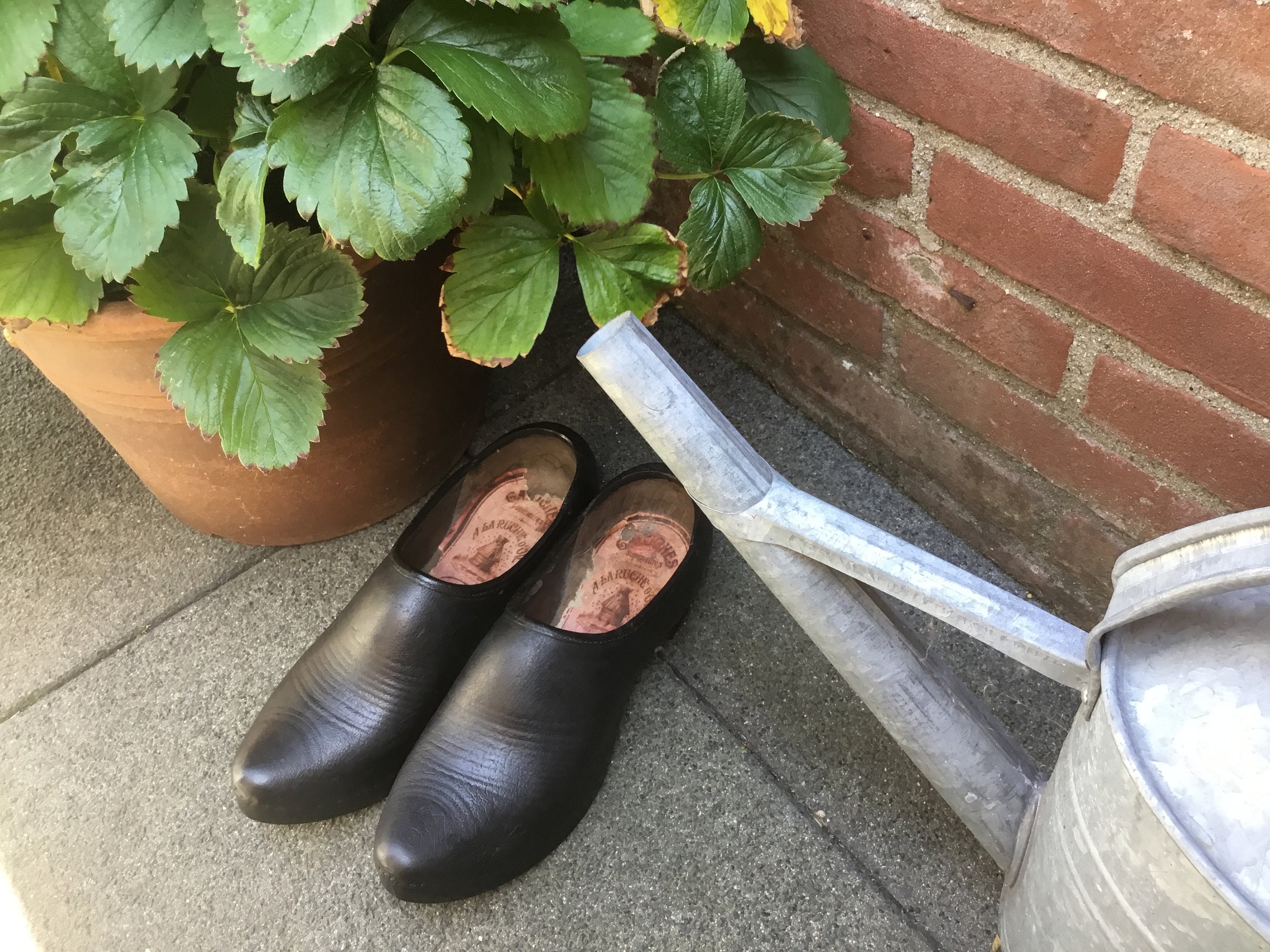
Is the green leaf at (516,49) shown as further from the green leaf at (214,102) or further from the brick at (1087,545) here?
the brick at (1087,545)

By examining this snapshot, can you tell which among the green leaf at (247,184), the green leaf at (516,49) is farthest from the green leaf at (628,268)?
the green leaf at (247,184)

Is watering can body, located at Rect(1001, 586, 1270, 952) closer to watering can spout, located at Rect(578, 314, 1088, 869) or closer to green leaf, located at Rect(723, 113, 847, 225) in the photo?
watering can spout, located at Rect(578, 314, 1088, 869)

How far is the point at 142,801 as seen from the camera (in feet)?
2.83

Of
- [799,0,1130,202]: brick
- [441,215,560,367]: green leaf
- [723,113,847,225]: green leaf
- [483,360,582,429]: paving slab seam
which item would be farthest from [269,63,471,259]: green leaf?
[483,360,582,429]: paving slab seam

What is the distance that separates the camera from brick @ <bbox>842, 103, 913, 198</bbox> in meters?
0.73

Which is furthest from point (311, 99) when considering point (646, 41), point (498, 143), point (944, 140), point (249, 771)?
point (249, 771)

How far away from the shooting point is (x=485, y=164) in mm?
619

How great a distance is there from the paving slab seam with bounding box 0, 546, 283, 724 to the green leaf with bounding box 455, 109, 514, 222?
60cm

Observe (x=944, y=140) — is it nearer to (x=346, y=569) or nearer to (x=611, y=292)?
(x=611, y=292)

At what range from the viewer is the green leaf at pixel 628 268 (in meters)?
0.67

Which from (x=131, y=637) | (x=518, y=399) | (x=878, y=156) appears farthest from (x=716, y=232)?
(x=131, y=637)

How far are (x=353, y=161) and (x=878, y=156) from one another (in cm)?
45

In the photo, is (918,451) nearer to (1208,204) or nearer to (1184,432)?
(1184,432)

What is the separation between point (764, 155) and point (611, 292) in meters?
0.17
